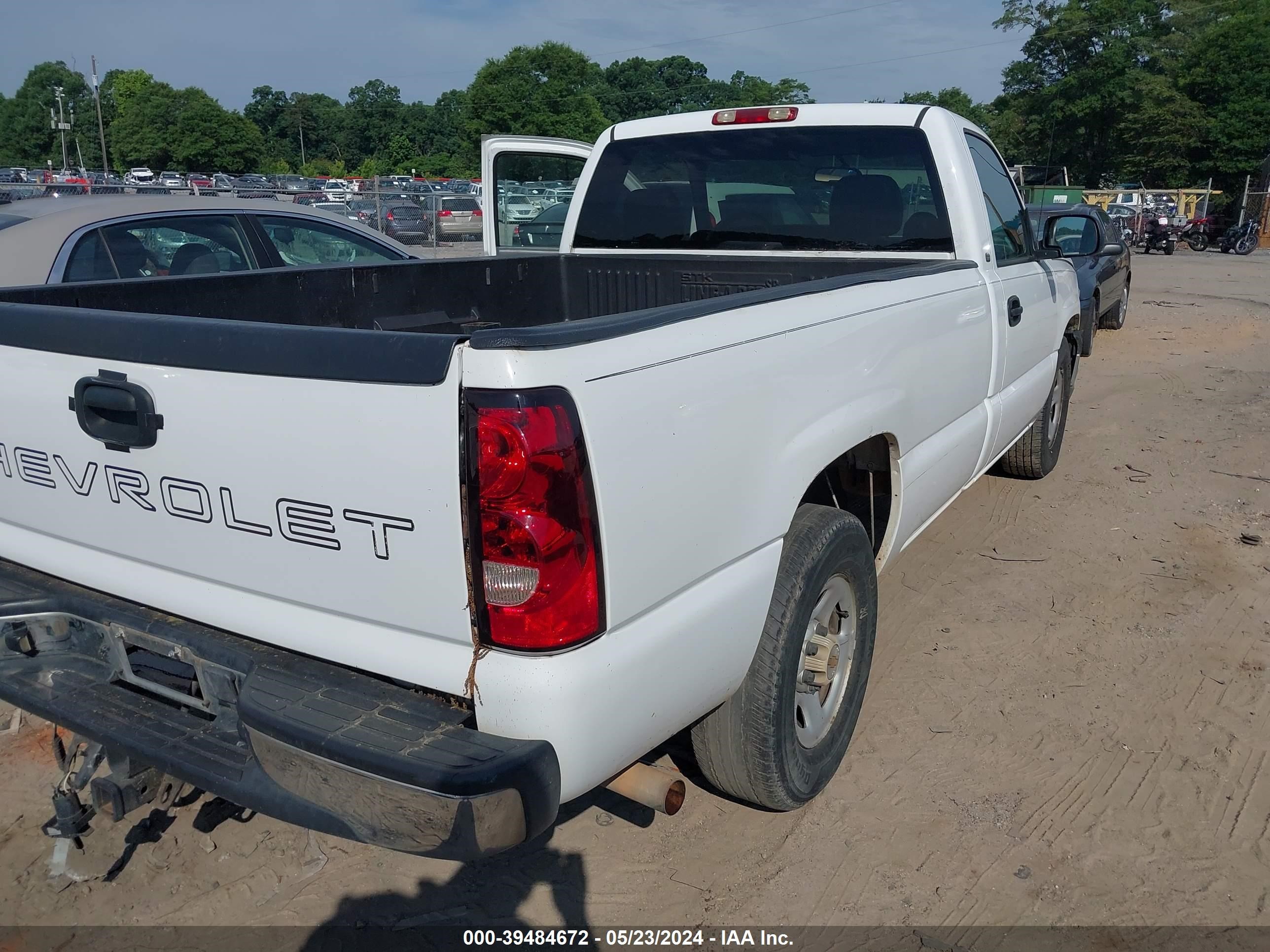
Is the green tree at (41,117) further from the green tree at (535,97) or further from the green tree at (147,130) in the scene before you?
the green tree at (535,97)

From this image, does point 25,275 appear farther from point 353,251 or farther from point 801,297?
point 801,297

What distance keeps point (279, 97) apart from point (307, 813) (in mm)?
148324

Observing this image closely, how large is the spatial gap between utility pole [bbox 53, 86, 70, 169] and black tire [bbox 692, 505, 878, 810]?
280 feet

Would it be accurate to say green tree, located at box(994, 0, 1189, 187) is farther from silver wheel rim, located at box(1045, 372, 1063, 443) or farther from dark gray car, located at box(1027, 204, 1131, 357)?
silver wheel rim, located at box(1045, 372, 1063, 443)

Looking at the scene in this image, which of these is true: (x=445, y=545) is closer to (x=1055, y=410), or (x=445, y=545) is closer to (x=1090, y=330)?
(x=1055, y=410)

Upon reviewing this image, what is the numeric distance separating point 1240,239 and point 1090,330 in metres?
23.6

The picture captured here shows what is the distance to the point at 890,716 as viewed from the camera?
3531 mm

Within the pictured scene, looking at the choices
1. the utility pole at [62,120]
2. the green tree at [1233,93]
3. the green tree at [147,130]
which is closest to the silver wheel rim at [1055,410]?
the green tree at [1233,93]

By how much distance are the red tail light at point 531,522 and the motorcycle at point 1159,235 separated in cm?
3134

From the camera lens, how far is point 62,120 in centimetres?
8069

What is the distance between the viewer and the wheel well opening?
3145 mm

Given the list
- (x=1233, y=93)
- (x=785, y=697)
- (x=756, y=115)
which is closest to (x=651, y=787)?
(x=785, y=697)

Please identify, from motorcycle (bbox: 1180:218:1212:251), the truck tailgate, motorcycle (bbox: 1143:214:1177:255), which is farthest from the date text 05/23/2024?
motorcycle (bbox: 1180:218:1212:251)

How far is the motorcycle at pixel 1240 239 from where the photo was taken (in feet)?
95.6
